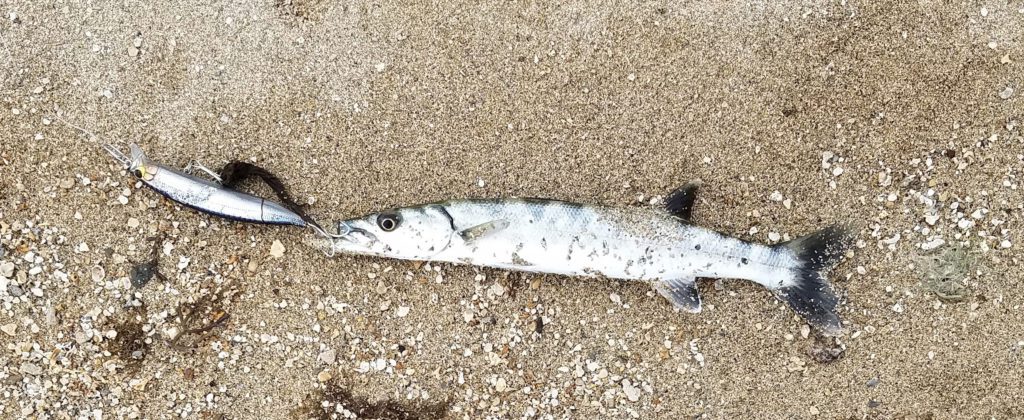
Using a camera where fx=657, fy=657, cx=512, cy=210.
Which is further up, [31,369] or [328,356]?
[31,369]

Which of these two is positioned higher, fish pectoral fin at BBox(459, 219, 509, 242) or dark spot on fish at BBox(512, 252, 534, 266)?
fish pectoral fin at BBox(459, 219, 509, 242)

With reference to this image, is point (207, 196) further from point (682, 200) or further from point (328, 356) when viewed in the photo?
point (682, 200)

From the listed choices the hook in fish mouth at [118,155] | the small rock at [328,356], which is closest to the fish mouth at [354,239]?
the small rock at [328,356]

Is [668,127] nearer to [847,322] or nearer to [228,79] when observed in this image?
[847,322]

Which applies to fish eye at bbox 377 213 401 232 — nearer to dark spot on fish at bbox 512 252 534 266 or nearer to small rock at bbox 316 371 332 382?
dark spot on fish at bbox 512 252 534 266

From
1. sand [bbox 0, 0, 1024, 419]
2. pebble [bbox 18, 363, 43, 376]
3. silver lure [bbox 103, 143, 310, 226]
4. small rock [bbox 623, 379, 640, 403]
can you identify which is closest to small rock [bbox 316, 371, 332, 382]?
sand [bbox 0, 0, 1024, 419]

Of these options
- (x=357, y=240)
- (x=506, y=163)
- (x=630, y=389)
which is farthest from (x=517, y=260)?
(x=630, y=389)

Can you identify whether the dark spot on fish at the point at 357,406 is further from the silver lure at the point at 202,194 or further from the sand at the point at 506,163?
the silver lure at the point at 202,194
